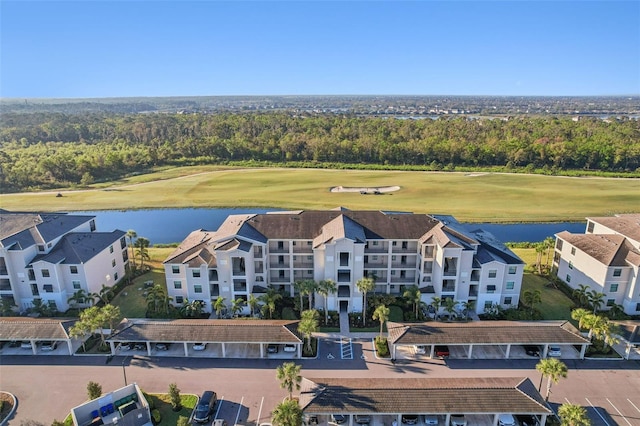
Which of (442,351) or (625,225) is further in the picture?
(625,225)

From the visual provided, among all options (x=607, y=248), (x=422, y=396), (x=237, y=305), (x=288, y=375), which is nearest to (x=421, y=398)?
(x=422, y=396)

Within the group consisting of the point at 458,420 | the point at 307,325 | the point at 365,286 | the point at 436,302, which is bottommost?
the point at 458,420

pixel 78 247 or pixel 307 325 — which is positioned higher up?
pixel 78 247

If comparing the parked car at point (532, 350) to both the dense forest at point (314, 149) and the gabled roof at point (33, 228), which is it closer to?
the gabled roof at point (33, 228)

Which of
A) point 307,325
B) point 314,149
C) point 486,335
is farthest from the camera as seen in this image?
point 314,149

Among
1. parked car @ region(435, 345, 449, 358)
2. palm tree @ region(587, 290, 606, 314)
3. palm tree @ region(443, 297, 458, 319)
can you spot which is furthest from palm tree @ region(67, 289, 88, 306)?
palm tree @ region(587, 290, 606, 314)

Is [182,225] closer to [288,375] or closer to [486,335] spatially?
[288,375]

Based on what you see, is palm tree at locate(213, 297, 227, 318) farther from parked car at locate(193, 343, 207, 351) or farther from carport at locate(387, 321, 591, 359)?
carport at locate(387, 321, 591, 359)

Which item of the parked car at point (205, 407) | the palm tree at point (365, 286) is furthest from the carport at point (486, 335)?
the parked car at point (205, 407)
